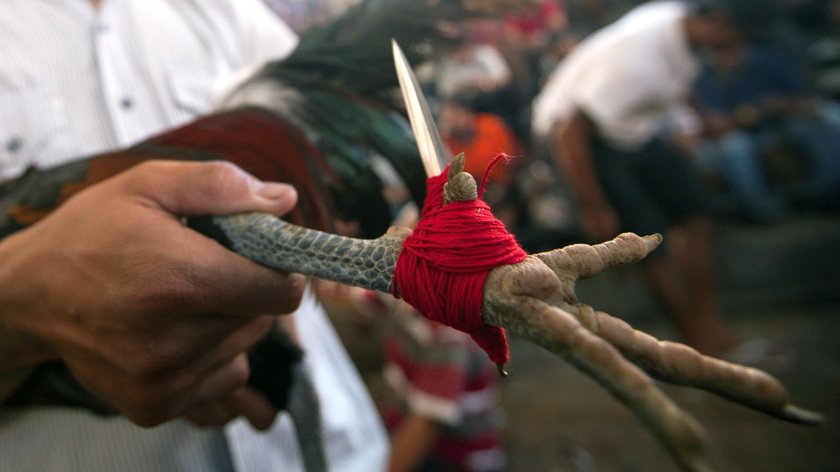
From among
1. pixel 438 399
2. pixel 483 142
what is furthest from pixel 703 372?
pixel 483 142

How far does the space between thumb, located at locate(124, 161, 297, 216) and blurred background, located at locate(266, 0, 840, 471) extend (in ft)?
8.34

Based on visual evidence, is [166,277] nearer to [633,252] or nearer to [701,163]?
[633,252]

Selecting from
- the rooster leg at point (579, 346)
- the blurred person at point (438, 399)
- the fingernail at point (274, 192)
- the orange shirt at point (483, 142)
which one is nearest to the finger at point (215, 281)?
the fingernail at point (274, 192)

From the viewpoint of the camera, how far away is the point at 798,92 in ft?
16.0

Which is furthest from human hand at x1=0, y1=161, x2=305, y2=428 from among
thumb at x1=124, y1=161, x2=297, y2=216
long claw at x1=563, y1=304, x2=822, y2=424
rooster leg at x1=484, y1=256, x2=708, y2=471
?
long claw at x1=563, y1=304, x2=822, y2=424

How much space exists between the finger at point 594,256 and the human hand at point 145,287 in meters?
0.37

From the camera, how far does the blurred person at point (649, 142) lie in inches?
127

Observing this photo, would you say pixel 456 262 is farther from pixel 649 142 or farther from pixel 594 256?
pixel 649 142

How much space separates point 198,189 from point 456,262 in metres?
0.37

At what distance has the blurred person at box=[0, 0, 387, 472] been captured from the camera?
0.73 m

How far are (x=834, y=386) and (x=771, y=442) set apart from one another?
0.70m

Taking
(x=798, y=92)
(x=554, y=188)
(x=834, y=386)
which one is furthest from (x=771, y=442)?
(x=798, y=92)

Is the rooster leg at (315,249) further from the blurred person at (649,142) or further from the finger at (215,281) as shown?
the blurred person at (649,142)

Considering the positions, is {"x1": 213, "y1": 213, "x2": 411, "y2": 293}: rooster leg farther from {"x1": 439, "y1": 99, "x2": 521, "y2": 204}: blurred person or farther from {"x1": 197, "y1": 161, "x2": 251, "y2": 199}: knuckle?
{"x1": 439, "y1": 99, "x2": 521, "y2": 204}: blurred person
